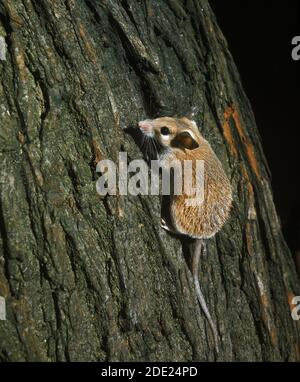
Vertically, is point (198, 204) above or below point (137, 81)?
below

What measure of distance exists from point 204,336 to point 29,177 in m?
1.15

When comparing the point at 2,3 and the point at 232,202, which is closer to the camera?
the point at 2,3

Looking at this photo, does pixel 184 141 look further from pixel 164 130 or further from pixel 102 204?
pixel 102 204

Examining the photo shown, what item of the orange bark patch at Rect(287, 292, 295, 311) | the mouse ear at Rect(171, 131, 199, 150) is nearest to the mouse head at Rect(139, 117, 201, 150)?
the mouse ear at Rect(171, 131, 199, 150)

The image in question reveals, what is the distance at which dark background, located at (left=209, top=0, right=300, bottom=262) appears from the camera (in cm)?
451

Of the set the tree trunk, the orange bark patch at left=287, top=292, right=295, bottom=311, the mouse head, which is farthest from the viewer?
the orange bark patch at left=287, top=292, right=295, bottom=311

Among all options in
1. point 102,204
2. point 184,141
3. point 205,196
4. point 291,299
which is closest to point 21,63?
point 102,204

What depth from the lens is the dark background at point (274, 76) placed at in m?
4.51

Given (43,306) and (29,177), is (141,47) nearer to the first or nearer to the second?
(29,177)

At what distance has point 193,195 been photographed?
9.34 ft

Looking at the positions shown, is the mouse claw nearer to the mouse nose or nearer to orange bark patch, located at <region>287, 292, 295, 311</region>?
the mouse nose

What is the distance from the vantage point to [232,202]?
2773 millimetres
